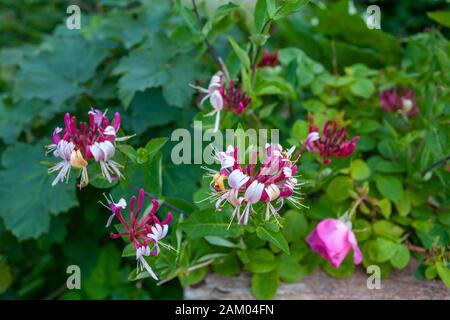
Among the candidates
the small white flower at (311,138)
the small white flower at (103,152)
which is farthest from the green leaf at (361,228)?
the small white flower at (103,152)

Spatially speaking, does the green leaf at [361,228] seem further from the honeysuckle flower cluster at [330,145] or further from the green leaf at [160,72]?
the green leaf at [160,72]

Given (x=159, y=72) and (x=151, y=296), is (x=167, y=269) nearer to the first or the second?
(x=151, y=296)

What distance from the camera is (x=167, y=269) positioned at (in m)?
0.92

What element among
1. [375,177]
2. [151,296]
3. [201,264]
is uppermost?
[375,177]

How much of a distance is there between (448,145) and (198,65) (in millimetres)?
603

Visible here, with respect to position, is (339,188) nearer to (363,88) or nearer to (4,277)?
(363,88)

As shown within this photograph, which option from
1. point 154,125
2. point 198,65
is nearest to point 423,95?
point 198,65

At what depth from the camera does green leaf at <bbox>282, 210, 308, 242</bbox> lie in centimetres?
106

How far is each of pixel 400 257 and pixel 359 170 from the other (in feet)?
0.64

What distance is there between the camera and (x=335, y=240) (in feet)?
3.13

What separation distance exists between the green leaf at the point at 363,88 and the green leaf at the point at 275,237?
56 cm

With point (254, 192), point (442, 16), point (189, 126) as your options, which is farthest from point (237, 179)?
point (442, 16)

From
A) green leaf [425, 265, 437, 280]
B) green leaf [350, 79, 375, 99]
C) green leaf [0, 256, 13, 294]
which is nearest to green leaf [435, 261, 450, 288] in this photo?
green leaf [425, 265, 437, 280]

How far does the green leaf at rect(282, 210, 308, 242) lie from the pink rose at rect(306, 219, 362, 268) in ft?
0.26
